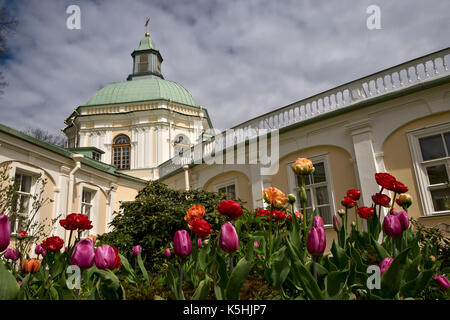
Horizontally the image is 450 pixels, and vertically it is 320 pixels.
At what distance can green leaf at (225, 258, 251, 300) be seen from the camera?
4.44 ft

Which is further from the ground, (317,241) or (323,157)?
(323,157)

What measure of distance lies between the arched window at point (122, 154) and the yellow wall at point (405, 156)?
15724 mm

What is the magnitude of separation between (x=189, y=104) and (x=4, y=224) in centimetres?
2081

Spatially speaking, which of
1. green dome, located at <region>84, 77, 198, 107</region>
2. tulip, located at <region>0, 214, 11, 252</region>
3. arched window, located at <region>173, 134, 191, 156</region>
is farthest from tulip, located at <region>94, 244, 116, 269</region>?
green dome, located at <region>84, 77, 198, 107</region>

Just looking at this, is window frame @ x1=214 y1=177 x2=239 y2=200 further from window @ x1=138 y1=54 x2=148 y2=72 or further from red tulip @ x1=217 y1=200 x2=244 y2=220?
window @ x1=138 y1=54 x2=148 y2=72

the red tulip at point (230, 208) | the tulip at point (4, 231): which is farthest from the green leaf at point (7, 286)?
the red tulip at point (230, 208)

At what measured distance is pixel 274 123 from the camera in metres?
9.88

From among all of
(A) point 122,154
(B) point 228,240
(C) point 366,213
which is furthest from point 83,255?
(A) point 122,154

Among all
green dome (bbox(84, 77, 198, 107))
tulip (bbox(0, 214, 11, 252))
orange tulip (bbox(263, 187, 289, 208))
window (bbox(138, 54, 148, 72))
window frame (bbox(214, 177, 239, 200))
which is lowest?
tulip (bbox(0, 214, 11, 252))

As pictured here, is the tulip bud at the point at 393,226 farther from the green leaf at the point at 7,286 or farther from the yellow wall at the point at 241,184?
the yellow wall at the point at 241,184

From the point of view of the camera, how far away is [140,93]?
69.8ft

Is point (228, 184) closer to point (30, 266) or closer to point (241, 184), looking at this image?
point (241, 184)

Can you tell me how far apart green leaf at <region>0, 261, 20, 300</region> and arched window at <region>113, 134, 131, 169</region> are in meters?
18.9

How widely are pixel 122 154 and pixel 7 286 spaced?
19.3 meters
